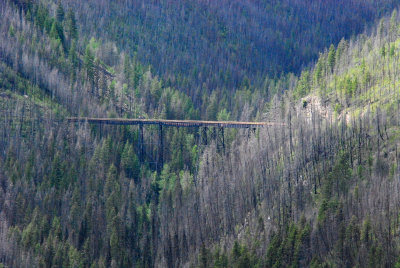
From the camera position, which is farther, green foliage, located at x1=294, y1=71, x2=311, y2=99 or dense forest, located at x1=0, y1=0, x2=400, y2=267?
green foliage, located at x1=294, y1=71, x2=311, y2=99

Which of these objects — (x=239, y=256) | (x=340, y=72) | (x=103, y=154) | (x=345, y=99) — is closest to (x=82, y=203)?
(x=103, y=154)

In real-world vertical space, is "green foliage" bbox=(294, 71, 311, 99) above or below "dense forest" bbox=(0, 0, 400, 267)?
above

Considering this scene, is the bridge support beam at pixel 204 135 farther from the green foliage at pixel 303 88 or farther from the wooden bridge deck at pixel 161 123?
the green foliage at pixel 303 88

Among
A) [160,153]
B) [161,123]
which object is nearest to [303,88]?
[161,123]

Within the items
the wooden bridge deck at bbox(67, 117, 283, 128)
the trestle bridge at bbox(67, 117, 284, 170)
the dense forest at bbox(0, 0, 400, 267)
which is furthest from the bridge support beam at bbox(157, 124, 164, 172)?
the wooden bridge deck at bbox(67, 117, 283, 128)

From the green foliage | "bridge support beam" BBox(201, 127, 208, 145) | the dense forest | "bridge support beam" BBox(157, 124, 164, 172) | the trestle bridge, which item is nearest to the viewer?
the dense forest

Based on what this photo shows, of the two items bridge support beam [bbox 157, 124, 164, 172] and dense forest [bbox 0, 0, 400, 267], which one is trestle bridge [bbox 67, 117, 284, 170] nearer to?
bridge support beam [bbox 157, 124, 164, 172]

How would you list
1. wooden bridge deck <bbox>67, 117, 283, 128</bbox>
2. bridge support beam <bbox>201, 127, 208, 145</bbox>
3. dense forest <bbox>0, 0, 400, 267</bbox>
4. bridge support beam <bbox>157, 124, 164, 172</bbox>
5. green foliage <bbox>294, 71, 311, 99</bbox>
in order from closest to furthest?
dense forest <bbox>0, 0, 400, 267</bbox> < wooden bridge deck <bbox>67, 117, 283, 128</bbox> < bridge support beam <bbox>157, 124, 164, 172</bbox> < bridge support beam <bbox>201, 127, 208, 145</bbox> < green foliage <bbox>294, 71, 311, 99</bbox>

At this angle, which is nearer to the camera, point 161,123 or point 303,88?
point 161,123

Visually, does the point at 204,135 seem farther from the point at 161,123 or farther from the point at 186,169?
the point at 161,123
